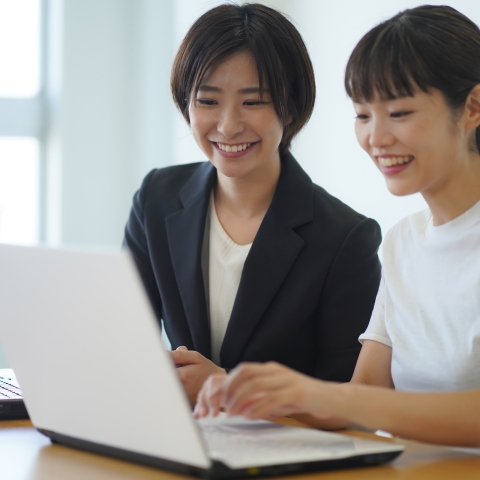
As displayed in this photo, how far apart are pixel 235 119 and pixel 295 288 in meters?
0.40

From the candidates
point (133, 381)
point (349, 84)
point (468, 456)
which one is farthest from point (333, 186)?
point (133, 381)

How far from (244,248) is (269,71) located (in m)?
0.41

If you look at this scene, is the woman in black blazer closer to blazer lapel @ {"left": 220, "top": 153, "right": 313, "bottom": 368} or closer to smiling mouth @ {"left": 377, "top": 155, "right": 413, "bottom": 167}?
blazer lapel @ {"left": 220, "top": 153, "right": 313, "bottom": 368}

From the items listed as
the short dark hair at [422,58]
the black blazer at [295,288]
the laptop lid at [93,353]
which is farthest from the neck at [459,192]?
the laptop lid at [93,353]

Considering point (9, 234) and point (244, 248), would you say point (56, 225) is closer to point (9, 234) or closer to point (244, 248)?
point (9, 234)

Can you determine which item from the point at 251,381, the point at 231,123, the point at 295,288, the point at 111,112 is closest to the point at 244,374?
the point at 251,381

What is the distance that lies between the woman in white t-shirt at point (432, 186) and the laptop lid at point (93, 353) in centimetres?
34

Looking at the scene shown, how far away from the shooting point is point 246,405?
37.7 inches

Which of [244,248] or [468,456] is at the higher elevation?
[244,248]

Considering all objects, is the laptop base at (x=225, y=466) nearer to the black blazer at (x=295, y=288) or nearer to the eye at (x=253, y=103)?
the black blazer at (x=295, y=288)

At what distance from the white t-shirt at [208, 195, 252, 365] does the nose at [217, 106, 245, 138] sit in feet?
0.87

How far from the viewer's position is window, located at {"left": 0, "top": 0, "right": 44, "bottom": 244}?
3600mm

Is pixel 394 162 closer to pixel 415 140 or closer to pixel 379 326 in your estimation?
pixel 415 140

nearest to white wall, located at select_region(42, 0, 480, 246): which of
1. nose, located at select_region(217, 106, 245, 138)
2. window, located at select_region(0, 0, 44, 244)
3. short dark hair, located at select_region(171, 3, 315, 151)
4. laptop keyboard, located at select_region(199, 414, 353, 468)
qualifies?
window, located at select_region(0, 0, 44, 244)
